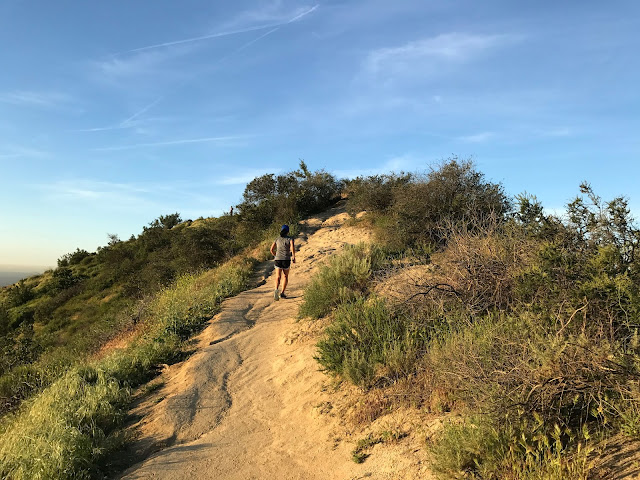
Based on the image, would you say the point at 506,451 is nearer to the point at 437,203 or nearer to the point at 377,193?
the point at 437,203

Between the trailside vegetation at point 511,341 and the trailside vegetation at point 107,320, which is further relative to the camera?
the trailside vegetation at point 107,320

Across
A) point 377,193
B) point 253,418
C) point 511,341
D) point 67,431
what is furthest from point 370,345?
point 377,193

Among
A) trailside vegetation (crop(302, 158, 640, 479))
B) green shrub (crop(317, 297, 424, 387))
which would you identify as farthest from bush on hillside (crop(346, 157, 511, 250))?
green shrub (crop(317, 297, 424, 387))

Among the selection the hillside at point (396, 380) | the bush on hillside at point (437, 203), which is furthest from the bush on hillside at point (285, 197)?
the hillside at point (396, 380)

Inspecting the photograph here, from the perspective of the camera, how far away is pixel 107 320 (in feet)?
52.5

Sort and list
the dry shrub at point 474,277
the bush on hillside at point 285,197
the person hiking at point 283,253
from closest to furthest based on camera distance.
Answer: the dry shrub at point 474,277 → the person hiking at point 283,253 → the bush on hillside at point 285,197

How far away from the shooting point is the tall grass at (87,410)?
4824mm

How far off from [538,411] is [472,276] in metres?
2.95

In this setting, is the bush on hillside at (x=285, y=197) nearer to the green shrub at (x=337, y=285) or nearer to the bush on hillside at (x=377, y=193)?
the bush on hillside at (x=377, y=193)

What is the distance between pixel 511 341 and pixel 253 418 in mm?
3735

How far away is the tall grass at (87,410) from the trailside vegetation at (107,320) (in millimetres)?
17

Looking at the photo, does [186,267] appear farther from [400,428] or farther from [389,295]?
[400,428]

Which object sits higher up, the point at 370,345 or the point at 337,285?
the point at 337,285

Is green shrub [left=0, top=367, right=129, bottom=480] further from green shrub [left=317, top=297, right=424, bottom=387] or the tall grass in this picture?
green shrub [left=317, top=297, right=424, bottom=387]
